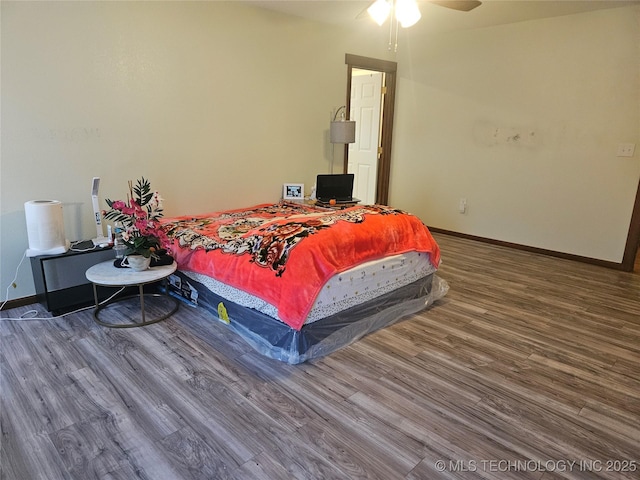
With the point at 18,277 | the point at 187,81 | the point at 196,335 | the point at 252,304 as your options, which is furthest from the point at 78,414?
the point at 187,81

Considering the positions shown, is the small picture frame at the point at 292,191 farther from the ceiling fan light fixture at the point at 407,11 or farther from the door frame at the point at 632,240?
the door frame at the point at 632,240

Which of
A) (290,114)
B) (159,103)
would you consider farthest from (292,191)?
(159,103)

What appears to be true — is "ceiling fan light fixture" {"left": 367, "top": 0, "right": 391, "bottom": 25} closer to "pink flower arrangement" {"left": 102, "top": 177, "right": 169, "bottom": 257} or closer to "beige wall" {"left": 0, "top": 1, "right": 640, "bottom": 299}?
"beige wall" {"left": 0, "top": 1, "right": 640, "bottom": 299}

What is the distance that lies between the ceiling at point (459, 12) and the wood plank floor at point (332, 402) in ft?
9.28

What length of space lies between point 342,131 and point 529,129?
209 centimetres

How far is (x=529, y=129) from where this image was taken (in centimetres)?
461

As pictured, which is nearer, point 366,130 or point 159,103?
point 159,103

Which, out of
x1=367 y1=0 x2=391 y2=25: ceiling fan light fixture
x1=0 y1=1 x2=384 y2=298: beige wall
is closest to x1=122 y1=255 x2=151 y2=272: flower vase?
x1=0 y1=1 x2=384 y2=298: beige wall

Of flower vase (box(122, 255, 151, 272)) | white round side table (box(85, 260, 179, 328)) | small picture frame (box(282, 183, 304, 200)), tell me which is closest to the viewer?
white round side table (box(85, 260, 179, 328))

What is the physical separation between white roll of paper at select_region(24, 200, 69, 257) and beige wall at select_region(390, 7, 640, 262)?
429 cm

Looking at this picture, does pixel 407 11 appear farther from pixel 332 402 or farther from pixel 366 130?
pixel 366 130

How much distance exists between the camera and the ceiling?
3.77 metres

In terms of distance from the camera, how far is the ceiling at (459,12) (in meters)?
3.77

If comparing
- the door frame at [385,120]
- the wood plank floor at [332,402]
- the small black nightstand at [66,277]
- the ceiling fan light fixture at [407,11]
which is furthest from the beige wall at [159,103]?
the ceiling fan light fixture at [407,11]
